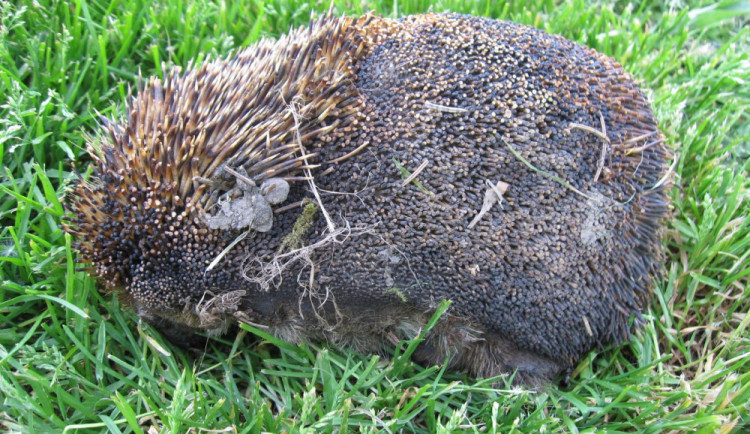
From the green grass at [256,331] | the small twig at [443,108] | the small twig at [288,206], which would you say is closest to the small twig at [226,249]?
the small twig at [288,206]

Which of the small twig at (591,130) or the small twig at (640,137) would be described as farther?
the small twig at (640,137)

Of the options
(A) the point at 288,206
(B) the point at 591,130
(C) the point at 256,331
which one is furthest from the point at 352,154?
(B) the point at 591,130

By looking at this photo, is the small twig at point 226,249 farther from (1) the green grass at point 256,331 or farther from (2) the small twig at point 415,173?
(2) the small twig at point 415,173

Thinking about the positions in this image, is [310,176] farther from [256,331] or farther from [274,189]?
[256,331]

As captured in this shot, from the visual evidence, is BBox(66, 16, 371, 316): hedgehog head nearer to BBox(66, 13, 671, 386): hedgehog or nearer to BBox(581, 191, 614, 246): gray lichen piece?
BBox(66, 13, 671, 386): hedgehog

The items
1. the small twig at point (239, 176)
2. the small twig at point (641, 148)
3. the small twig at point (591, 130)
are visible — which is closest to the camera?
the small twig at point (239, 176)

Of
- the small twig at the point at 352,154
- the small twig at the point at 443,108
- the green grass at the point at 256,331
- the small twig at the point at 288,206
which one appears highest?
the small twig at the point at 443,108

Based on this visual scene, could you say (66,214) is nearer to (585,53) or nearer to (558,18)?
(585,53)
